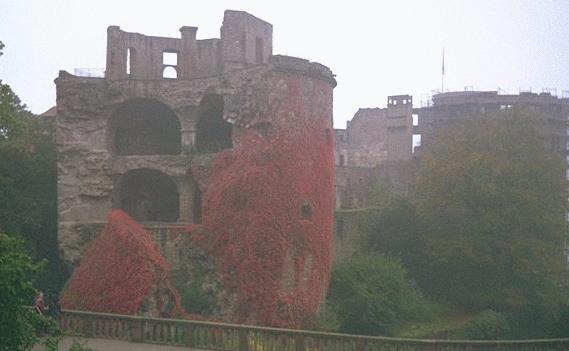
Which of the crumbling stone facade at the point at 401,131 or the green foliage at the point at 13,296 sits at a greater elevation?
the crumbling stone facade at the point at 401,131

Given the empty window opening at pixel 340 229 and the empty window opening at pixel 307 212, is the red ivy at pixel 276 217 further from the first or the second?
the empty window opening at pixel 340 229

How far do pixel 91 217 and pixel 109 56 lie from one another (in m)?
11.4

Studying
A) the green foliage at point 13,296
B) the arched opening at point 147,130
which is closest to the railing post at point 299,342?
the green foliage at point 13,296

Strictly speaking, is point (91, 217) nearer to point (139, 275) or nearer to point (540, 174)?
point (139, 275)

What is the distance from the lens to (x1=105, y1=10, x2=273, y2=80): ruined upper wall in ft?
109

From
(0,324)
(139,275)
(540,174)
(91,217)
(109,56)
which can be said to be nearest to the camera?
(0,324)

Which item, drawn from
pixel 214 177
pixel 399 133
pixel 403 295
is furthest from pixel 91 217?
pixel 399 133

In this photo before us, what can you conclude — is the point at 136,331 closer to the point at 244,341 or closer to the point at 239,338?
the point at 239,338

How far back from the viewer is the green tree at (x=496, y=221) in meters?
28.6

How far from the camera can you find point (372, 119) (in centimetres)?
5725

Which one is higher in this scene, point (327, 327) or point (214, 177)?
point (214, 177)

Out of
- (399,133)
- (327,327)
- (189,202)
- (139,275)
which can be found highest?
(399,133)

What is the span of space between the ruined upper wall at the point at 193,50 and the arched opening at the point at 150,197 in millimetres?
6836

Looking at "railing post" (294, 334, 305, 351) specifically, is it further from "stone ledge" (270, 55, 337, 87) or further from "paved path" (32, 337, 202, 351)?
"stone ledge" (270, 55, 337, 87)
